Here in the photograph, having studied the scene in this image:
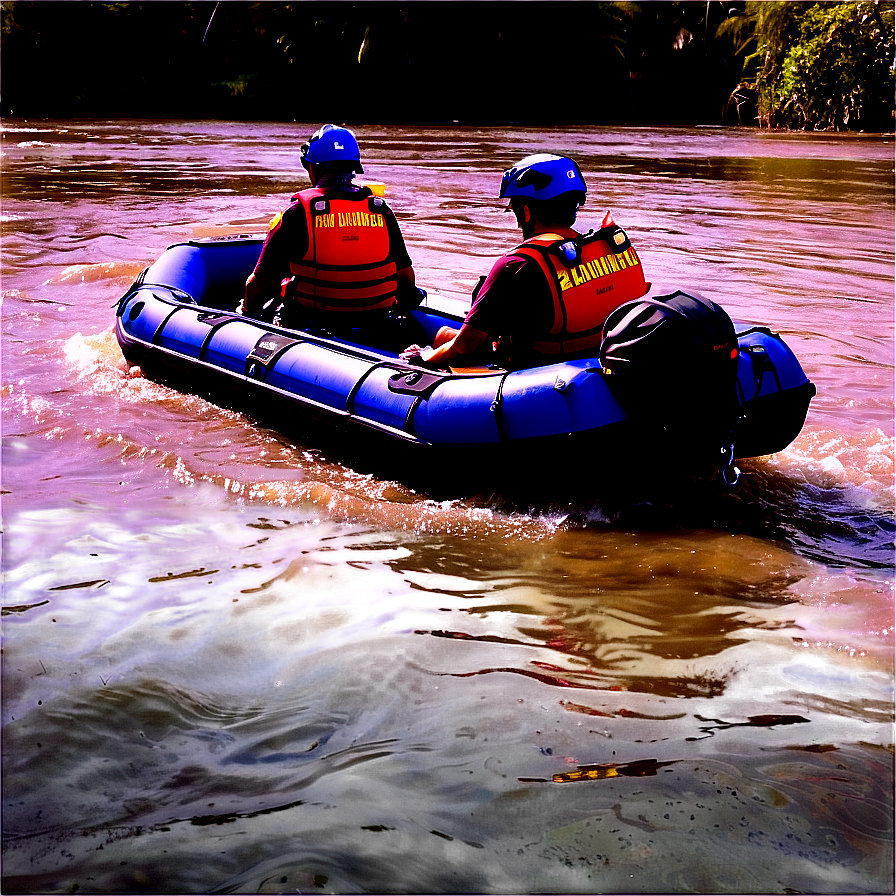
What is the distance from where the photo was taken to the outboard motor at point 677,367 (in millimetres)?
3523

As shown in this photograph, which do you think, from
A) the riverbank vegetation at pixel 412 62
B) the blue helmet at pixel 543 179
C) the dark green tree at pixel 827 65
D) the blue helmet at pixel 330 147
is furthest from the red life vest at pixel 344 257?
the riverbank vegetation at pixel 412 62

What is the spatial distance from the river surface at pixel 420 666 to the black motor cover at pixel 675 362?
398 millimetres

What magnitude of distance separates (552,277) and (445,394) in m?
0.62

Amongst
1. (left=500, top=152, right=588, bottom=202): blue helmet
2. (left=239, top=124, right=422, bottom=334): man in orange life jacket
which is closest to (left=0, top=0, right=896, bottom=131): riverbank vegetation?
(left=239, top=124, right=422, bottom=334): man in orange life jacket

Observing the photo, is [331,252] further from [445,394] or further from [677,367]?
[677,367]

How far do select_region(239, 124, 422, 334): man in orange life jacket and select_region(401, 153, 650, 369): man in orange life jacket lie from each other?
3.28ft

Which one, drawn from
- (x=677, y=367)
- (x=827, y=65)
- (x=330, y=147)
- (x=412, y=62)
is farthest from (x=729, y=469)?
(x=412, y=62)

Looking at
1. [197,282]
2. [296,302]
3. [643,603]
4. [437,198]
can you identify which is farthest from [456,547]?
[437,198]

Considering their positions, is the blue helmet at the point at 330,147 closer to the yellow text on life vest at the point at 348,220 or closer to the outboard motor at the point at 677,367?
the yellow text on life vest at the point at 348,220

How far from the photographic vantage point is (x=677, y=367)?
3531mm

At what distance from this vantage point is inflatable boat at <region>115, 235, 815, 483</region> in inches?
145

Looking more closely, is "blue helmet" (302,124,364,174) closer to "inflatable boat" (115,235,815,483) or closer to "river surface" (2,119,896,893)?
"inflatable boat" (115,235,815,483)

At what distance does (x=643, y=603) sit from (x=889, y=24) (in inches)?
867

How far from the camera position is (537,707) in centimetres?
257
